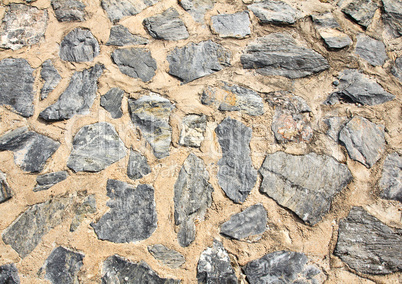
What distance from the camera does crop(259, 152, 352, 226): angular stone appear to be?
2.03m

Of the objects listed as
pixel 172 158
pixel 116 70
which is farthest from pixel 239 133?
pixel 116 70

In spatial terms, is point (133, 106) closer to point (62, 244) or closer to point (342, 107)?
point (62, 244)

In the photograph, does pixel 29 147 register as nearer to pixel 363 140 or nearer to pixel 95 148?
pixel 95 148

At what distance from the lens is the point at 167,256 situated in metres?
1.93

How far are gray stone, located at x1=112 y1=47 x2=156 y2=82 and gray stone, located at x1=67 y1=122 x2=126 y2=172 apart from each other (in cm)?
40

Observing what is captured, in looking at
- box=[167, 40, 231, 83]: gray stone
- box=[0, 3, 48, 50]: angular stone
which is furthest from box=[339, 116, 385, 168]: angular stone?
box=[0, 3, 48, 50]: angular stone

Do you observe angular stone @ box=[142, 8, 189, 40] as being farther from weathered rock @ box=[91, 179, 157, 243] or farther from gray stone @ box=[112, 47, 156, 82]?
weathered rock @ box=[91, 179, 157, 243]

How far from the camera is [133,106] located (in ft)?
7.11

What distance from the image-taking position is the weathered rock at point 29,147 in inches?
77.0

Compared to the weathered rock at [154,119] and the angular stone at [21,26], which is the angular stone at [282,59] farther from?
the angular stone at [21,26]

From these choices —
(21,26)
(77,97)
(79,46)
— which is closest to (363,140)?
(77,97)

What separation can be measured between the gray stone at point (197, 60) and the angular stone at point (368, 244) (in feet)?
A: 4.21

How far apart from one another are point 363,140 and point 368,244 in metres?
0.65

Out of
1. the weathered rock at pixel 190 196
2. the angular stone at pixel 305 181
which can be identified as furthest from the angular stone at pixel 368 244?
the weathered rock at pixel 190 196
